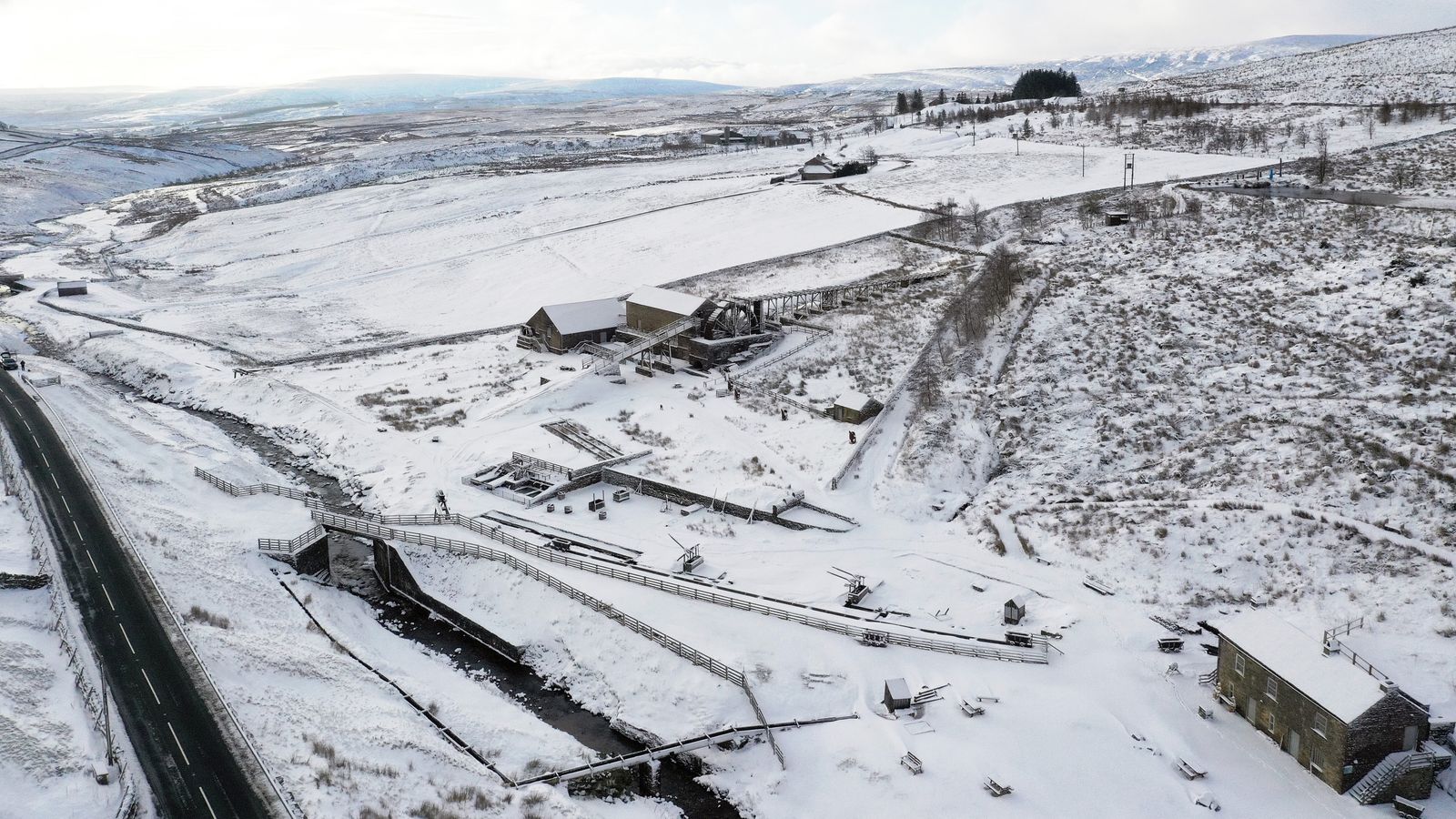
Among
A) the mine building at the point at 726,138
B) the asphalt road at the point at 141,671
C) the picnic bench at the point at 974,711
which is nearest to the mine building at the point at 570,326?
the asphalt road at the point at 141,671

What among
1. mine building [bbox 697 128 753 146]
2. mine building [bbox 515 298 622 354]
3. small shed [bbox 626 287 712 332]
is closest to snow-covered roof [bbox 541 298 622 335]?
mine building [bbox 515 298 622 354]

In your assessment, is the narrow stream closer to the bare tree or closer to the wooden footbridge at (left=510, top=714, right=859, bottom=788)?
the wooden footbridge at (left=510, top=714, right=859, bottom=788)

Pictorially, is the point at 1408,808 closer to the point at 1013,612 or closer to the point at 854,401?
the point at 1013,612

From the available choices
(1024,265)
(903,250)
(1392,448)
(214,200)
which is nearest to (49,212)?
(214,200)

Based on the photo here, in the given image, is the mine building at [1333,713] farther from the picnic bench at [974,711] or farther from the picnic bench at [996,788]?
the picnic bench at [996,788]

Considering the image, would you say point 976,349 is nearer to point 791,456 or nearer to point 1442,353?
point 791,456

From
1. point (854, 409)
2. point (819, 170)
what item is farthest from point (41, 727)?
point (819, 170)
